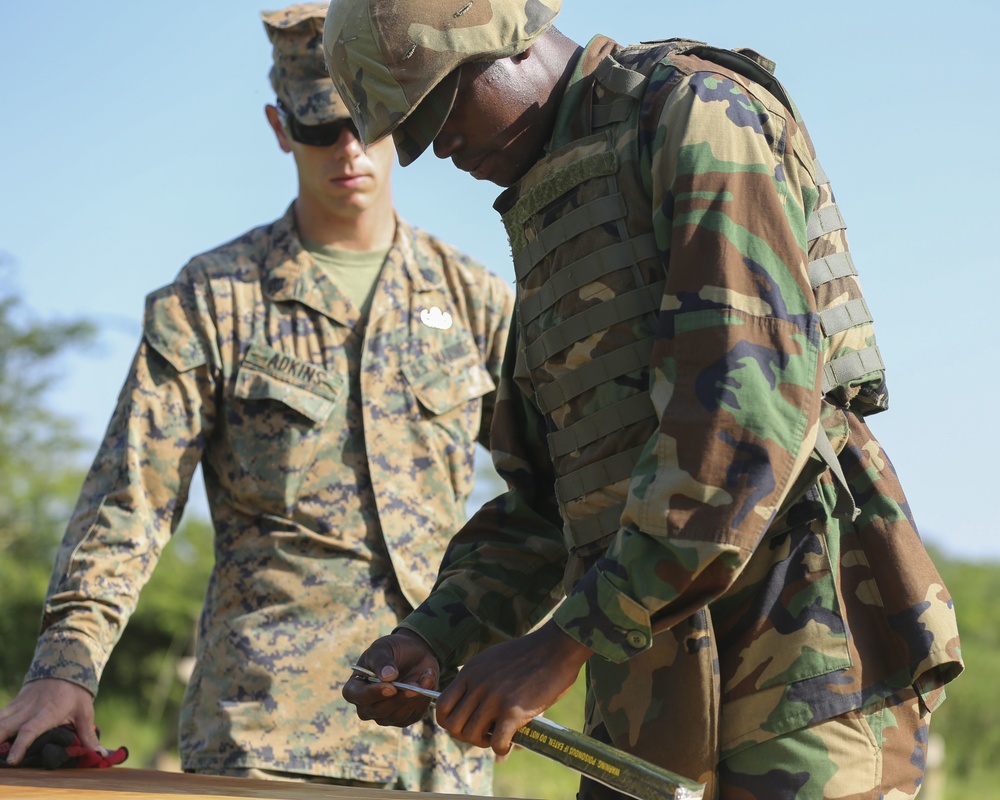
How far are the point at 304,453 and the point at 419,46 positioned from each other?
1899 mm

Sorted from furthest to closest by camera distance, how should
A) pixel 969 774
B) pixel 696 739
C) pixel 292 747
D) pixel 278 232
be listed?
1. pixel 969 774
2. pixel 278 232
3. pixel 292 747
4. pixel 696 739

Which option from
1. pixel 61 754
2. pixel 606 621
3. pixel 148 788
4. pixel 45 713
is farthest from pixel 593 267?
pixel 45 713

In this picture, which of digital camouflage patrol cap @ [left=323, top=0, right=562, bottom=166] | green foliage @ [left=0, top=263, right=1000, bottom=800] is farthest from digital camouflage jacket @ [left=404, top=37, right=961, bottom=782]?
green foliage @ [left=0, top=263, right=1000, bottom=800]

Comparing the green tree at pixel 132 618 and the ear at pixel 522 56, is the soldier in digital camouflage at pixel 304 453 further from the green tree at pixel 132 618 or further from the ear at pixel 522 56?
the green tree at pixel 132 618

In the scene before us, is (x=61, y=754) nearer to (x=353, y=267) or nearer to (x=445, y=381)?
(x=445, y=381)

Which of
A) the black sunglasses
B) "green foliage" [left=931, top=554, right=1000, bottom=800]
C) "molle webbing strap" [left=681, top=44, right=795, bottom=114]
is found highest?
the black sunglasses

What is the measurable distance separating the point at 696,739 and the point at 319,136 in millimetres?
2637

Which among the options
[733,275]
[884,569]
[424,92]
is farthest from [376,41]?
[884,569]

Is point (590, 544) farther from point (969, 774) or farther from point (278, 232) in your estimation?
point (969, 774)

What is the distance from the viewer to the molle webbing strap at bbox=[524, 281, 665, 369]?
2.04m

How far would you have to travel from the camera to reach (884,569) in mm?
2045

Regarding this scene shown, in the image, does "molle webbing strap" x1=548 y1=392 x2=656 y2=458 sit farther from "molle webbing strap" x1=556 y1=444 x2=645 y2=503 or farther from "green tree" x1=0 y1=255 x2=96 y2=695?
"green tree" x1=0 y1=255 x2=96 y2=695

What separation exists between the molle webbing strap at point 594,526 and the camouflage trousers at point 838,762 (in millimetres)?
395

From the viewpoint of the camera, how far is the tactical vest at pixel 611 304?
2061 mm
